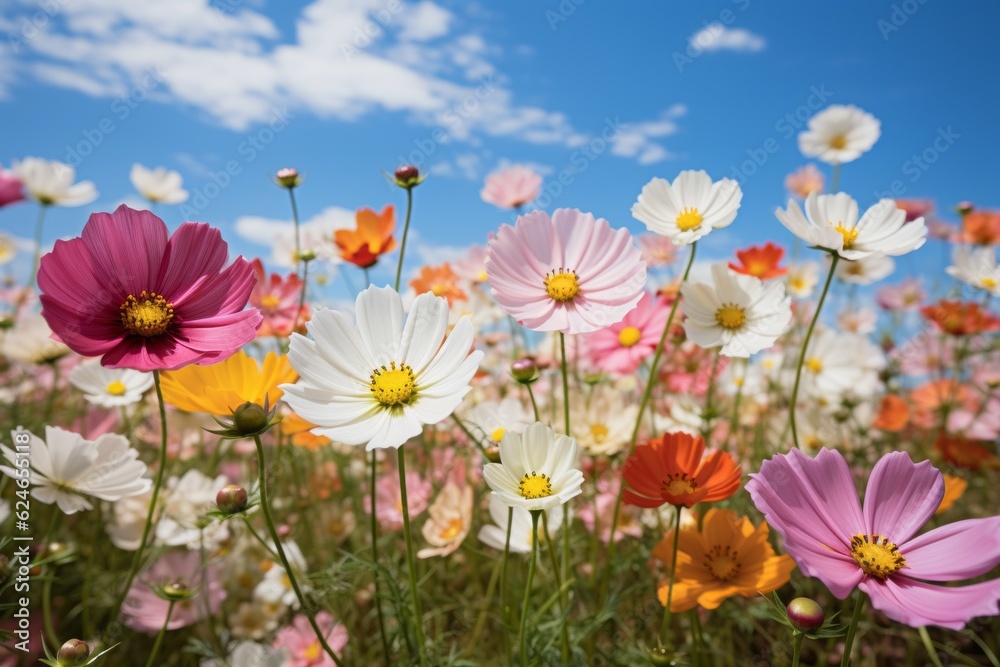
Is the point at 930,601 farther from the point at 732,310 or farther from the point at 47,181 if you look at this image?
the point at 47,181

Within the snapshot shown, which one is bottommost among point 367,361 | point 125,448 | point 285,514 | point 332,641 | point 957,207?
Answer: point 332,641

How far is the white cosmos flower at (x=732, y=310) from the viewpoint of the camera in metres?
0.89

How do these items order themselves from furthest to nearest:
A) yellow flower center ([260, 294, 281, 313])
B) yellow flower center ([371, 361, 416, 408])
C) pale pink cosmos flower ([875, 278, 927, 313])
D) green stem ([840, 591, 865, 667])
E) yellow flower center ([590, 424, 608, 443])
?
pale pink cosmos flower ([875, 278, 927, 313])
yellow flower center ([260, 294, 281, 313])
yellow flower center ([590, 424, 608, 443])
yellow flower center ([371, 361, 416, 408])
green stem ([840, 591, 865, 667])

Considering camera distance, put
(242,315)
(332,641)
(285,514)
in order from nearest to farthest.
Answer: (242,315), (332,641), (285,514)

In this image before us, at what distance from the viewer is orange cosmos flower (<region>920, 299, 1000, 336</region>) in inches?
73.0

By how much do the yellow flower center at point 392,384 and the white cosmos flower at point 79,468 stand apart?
0.34 metres

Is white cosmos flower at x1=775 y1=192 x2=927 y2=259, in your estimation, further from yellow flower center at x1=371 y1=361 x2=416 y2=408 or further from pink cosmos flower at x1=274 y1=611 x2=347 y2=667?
pink cosmos flower at x1=274 y1=611 x2=347 y2=667

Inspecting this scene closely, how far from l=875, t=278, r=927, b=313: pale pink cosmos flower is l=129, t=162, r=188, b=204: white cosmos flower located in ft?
9.57

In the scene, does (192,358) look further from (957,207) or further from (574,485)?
(957,207)

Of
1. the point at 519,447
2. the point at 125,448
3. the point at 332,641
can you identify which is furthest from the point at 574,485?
the point at 332,641

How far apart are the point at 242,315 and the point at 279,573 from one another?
0.86m

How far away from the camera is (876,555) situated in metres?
0.61

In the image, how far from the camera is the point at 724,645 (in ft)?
4.53

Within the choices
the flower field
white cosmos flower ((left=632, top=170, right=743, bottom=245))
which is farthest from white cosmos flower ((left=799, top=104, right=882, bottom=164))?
white cosmos flower ((left=632, top=170, right=743, bottom=245))
